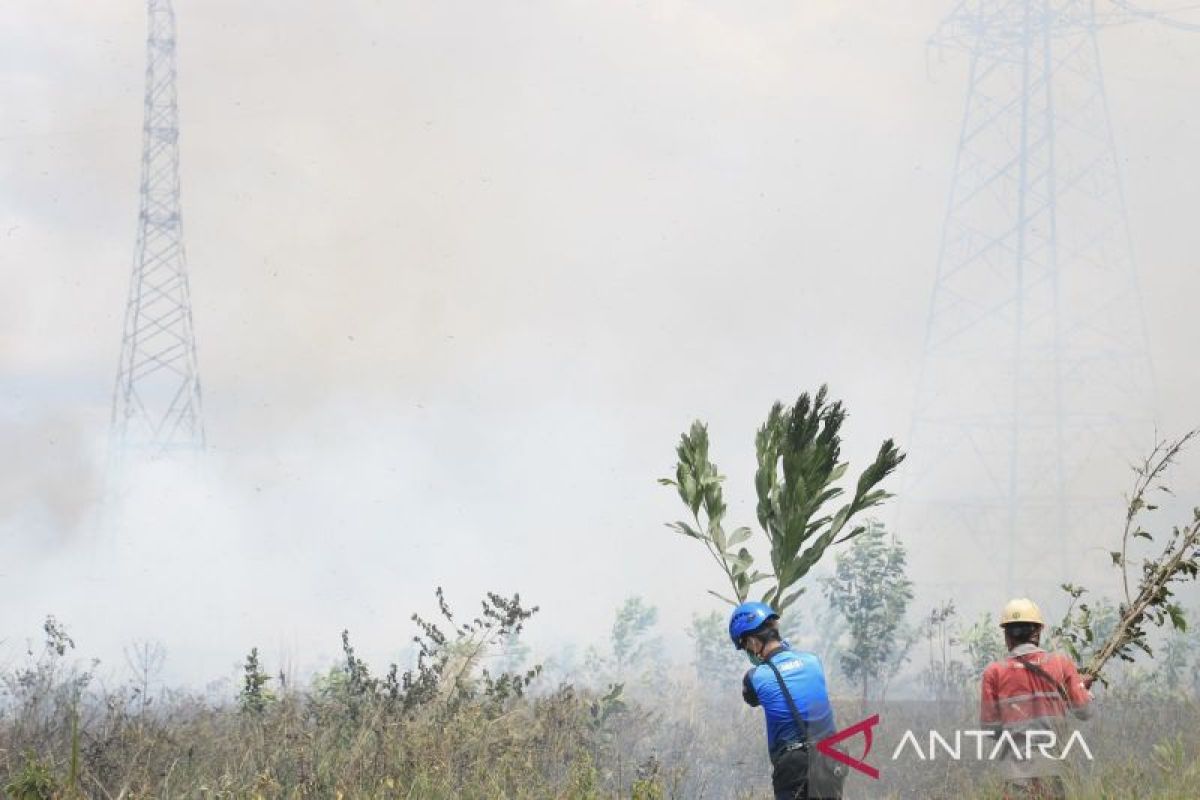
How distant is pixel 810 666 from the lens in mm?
6043

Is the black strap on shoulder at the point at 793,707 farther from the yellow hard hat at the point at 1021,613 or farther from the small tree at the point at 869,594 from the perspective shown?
the small tree at the point at 869,594

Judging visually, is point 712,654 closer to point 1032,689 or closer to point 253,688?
point 253,688

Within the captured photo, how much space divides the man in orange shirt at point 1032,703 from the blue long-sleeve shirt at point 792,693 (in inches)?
53.0

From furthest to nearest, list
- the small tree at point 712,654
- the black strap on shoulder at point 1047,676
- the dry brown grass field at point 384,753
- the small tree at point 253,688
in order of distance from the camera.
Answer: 1. the small tree at point 712,654
2. the small tree at point 253,688
3. the dry brown grass field at point 384,753
4. the black strap on shoulder at point 1047,676

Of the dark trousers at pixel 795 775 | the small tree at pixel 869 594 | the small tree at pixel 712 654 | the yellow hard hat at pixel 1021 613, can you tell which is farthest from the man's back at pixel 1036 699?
the small tree at pixel 712 654

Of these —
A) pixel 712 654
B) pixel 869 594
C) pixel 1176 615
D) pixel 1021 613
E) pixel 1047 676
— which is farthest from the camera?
pixel 712 654

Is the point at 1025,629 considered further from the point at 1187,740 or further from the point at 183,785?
the point at 1187,740

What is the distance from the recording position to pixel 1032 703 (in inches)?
267

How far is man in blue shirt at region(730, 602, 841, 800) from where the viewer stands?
598 cm

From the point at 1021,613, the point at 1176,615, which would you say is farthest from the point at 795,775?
the point at 1176,615

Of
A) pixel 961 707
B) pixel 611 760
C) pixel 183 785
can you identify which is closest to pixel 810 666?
pixel 183 785

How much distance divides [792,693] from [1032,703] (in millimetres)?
1740

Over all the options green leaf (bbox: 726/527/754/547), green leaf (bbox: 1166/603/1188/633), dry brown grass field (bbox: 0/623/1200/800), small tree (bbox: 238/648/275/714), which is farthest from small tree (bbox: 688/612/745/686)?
green leaf (bbox: 1166/603/1188/633)

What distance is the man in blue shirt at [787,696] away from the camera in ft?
19.6
